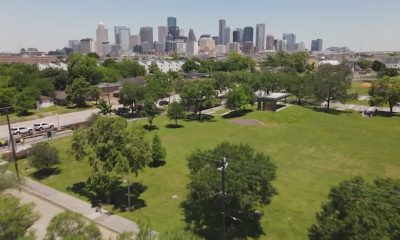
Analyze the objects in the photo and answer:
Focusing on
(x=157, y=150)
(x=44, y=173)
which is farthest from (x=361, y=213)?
(x=44, y=173)

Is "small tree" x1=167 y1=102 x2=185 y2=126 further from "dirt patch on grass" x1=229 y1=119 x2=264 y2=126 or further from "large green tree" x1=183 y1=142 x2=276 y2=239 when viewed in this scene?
"large green tree" x1=183 y1=142 x2=276 y2=239

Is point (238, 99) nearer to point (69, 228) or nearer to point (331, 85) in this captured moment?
point (331, 85)

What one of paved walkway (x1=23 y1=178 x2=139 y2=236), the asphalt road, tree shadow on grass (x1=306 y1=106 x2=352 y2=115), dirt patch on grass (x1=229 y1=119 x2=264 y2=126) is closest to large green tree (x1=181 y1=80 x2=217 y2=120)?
dirt patch on grass (x1=229 y1=119 x2=264 y2=126)

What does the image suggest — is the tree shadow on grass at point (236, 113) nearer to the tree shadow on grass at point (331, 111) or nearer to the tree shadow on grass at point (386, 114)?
the tree shadow on grass at point (331, 111)

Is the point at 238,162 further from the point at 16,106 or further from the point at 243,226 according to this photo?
the point at 16,106

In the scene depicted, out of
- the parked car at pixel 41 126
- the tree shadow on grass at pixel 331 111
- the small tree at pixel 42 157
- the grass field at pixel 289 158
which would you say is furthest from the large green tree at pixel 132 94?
the tree shadow on grass at pixel 331 111
